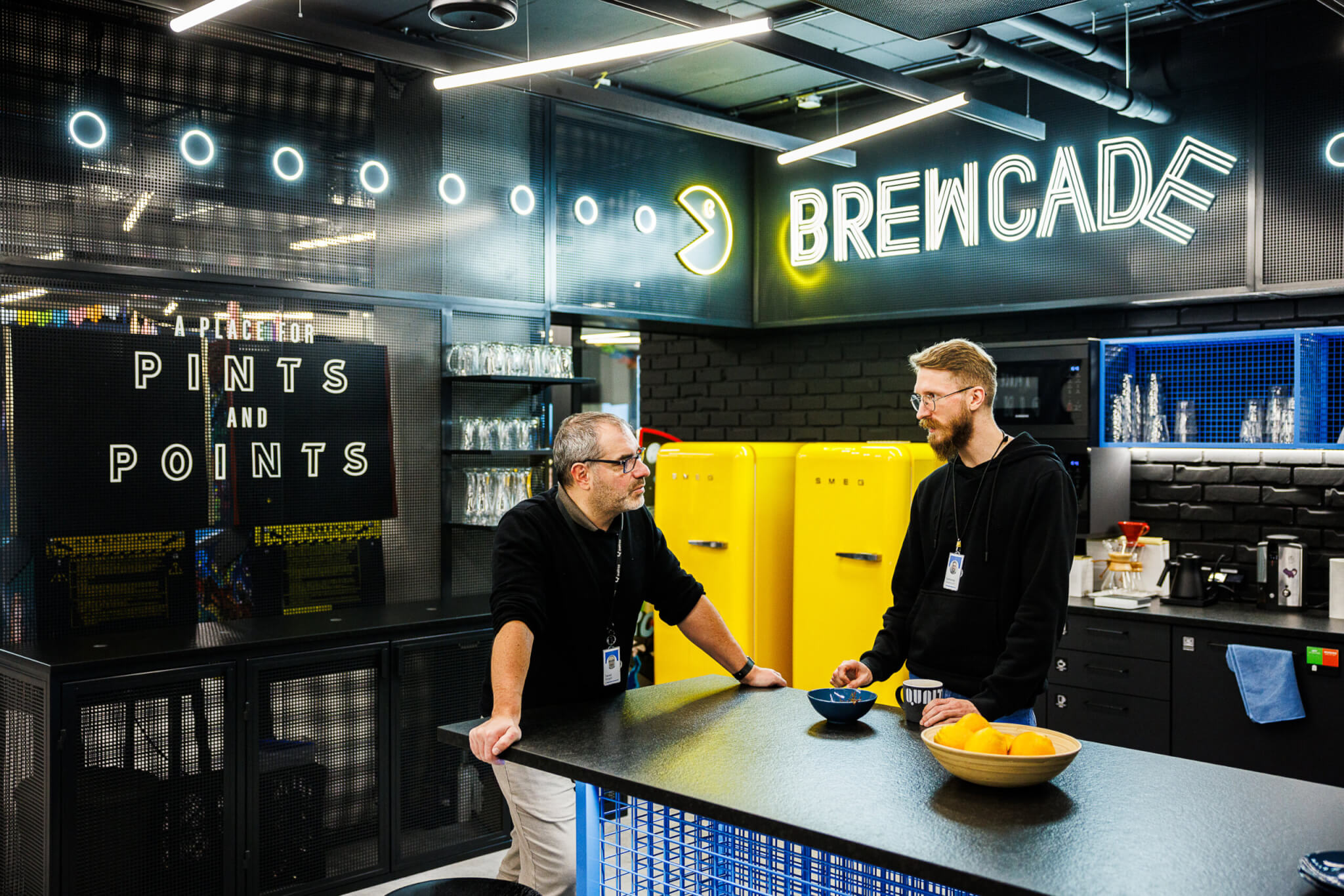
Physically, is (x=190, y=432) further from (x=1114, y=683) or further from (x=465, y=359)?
(x=1114, y=683)

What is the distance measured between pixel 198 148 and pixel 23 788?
249cm

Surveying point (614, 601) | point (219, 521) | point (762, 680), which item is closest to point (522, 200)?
point (219, 521)

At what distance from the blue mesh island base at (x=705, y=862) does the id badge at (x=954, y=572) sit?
0.90 m

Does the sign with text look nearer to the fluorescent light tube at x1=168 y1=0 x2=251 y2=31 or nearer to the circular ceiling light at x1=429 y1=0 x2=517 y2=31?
the fluorescent light tube at x1=168 y1=0 x2=251 y2=31

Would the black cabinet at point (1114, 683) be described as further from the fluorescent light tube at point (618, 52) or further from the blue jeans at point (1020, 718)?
the fluorescent light tube at point (618, 52)

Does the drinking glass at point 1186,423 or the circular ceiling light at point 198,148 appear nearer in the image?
the circular ceiling light at point 198,148

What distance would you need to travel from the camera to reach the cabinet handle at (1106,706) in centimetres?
498

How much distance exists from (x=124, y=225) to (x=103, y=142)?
319 mm

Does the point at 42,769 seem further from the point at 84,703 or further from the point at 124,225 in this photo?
the point at 124,225

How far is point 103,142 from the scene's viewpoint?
4.43 meters

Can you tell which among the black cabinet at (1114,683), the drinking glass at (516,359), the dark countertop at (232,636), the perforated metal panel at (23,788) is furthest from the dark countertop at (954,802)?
the drinking glass at (516,359)

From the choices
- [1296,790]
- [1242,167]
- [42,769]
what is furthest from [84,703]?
[1242,167]

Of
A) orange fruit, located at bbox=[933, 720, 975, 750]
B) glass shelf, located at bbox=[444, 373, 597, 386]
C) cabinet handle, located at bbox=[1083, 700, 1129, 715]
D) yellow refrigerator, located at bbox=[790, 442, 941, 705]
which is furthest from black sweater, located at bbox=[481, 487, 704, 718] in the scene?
cabinet handle, located at bbox=[1083, 700, 1129, 715]

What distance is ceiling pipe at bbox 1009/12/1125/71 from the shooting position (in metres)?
4.67
